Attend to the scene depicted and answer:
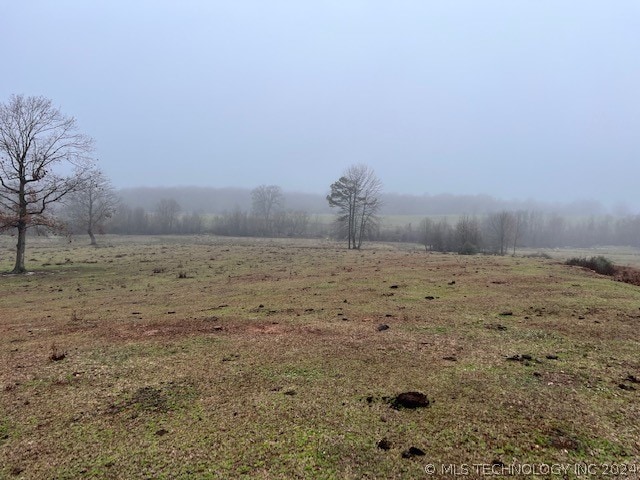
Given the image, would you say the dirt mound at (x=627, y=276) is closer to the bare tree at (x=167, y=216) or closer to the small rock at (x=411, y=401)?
the small rock at (x=411, y=401)

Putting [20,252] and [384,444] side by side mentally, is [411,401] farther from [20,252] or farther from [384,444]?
[20,252]

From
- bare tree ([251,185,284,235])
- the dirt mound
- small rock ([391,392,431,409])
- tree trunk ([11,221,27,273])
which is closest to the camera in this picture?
small rock ([391,392,431,409])

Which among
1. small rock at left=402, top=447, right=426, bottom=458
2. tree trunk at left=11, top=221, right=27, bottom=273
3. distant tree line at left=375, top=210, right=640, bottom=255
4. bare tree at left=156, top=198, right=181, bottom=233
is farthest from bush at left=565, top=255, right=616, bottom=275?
bare tree at left=156, top=198, right=181, bottom=233

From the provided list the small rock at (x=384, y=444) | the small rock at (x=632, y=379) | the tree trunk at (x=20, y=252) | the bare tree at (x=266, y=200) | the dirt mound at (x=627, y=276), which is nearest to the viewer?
the small rock at (x=384, y=444)

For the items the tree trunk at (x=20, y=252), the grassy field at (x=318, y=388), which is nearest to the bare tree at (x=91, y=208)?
the tree trunk at (x=20, y=252)

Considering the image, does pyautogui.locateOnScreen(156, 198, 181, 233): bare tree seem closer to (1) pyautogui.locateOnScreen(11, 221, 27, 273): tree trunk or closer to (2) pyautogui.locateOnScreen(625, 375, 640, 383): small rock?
Answer: (1) pyautogui.locateOnScreen(11, 221, 27, 273): tree trunk

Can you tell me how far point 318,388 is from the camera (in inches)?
228

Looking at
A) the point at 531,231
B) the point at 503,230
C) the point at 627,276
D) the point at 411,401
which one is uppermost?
the point at 531,231

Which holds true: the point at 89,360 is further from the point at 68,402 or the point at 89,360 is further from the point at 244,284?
the point at 244,284

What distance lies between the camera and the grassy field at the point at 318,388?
4.12 m

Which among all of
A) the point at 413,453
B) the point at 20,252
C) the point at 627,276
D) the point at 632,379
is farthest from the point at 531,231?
the point at 413,453

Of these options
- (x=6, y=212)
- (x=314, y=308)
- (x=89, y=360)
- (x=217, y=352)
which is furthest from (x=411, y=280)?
(x=6, y=212)

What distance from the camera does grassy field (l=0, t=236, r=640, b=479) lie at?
412 cm

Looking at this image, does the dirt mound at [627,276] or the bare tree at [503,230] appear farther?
the bare tree at [503,230]
